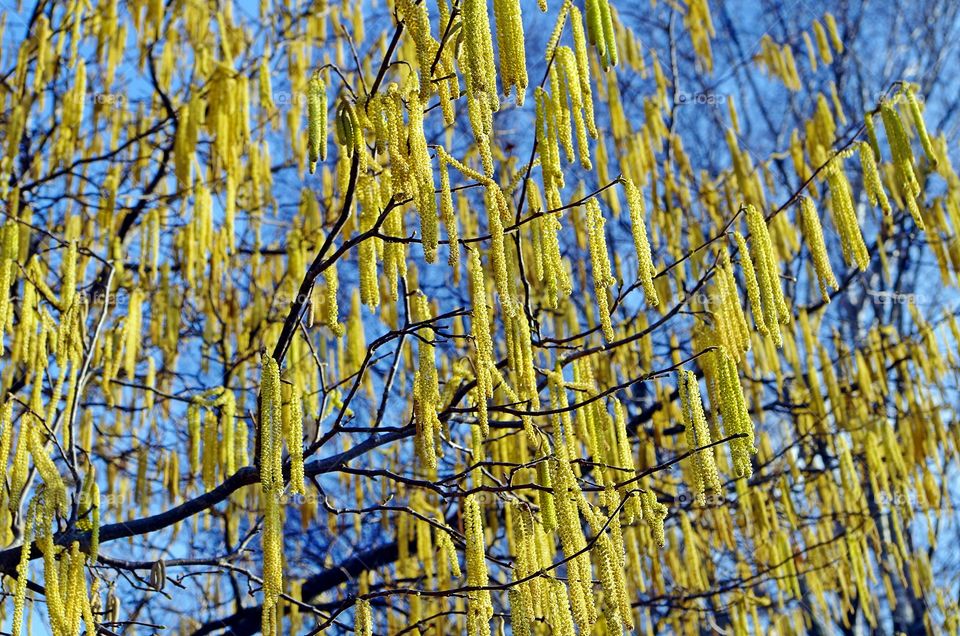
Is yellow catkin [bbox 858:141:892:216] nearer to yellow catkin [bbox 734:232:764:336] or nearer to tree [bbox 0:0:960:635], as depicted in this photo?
tree [bbox 0:0:960:635]

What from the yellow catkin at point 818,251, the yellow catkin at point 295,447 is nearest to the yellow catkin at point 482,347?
the yellow catkin at point 295,447

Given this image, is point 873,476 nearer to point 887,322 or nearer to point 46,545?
point 46,545

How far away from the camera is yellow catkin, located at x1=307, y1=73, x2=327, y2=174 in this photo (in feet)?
5.86

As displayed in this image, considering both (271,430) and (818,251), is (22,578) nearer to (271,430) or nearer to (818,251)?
(271,430)

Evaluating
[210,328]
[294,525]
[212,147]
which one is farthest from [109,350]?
[294,525]

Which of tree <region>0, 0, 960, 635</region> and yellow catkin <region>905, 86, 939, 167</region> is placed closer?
tree <region>0, 0, 960, 635</region>

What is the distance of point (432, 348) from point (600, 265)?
0.38m

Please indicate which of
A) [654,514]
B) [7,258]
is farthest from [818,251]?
[7,258]

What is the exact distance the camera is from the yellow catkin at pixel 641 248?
5.69 ft

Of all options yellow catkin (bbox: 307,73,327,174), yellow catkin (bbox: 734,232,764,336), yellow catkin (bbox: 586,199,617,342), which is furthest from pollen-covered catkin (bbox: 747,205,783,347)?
yellow catkin (bbox: 307,73,327,174)

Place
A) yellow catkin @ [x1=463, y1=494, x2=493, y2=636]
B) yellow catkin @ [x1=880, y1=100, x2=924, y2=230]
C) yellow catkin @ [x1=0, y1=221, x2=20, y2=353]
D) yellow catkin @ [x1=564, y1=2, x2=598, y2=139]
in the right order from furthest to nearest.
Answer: yellow catkin @ [x1=0, y1=221, x2=20, y2=353] < yellow catkin @ [x1=880, y1=100, x2=924, y2=230] < yellow catkin @ [x1=564, y1=2, x2=598, y2=139] < yellow catkin @ [x1=463, y1=494, x2=493, y2=636]

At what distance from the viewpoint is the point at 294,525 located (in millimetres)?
6531

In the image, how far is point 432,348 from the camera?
6.49 ft

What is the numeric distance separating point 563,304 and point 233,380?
50.0 inches
